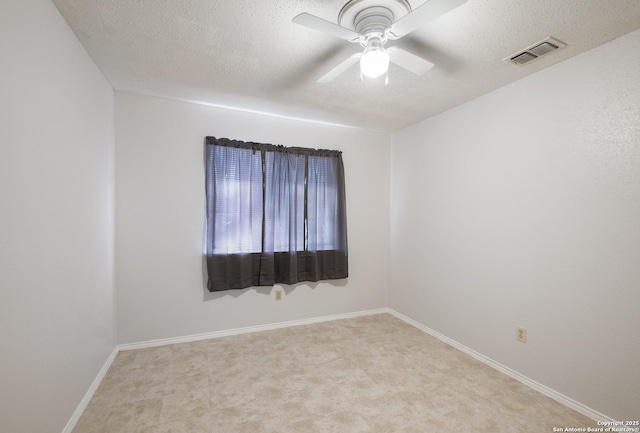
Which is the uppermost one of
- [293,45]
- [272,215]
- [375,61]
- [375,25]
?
[293,45]

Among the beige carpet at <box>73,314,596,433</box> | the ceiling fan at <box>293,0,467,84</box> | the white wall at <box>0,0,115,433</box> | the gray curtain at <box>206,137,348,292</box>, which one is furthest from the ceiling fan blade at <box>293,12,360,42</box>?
the beige carpet at <box>73,314,596,433</box>

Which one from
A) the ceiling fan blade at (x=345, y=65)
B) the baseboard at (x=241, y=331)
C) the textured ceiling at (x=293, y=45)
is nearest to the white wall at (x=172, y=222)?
the baseboard at (x=241, y=331)

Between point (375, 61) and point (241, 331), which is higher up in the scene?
point (375, 61)

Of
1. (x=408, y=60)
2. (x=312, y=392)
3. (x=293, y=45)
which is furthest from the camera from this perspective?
(x=312, y=392)

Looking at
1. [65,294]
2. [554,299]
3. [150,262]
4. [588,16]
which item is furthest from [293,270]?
[588,16]

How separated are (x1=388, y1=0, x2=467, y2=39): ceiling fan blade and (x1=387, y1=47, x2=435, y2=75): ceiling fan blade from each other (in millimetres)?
93

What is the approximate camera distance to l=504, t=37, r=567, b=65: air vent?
1827mm

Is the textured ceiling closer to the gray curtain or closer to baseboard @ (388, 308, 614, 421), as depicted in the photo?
the gray curtain

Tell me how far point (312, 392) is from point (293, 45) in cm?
243

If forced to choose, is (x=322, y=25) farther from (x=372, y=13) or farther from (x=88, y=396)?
(x=88, y=396)

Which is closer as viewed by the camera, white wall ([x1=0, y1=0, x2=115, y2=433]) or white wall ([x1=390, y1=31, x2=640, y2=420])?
white wall ([x1=0, y1=0, x2=115, y2=433])

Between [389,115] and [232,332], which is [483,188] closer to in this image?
[389,115]

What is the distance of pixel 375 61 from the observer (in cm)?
154

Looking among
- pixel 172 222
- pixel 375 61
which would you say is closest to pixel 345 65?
pixel 375 61
